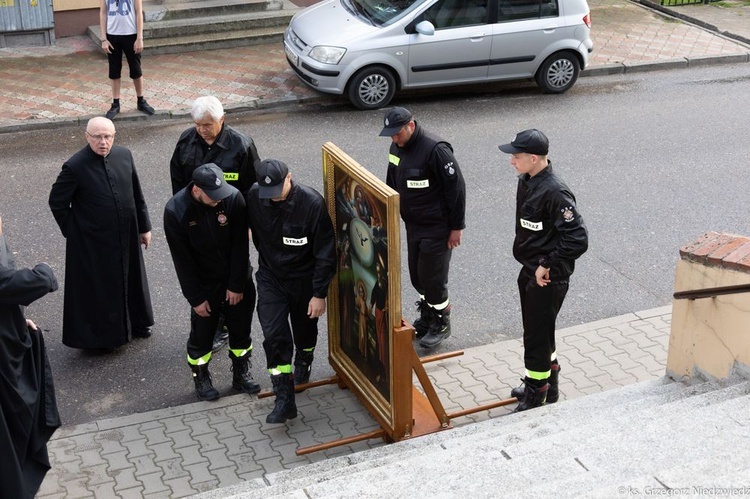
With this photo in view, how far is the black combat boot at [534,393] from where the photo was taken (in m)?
6.65

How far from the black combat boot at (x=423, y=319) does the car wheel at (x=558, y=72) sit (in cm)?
671

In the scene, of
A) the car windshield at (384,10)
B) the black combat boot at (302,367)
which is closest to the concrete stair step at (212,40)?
the car windshield at (384,10)

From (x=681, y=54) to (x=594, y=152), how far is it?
474cm

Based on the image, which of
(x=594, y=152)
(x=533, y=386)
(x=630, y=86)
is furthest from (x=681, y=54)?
(x=533, y=386)

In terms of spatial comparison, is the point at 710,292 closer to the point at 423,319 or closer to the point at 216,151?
the point at 423,319

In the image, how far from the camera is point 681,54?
1535 cm

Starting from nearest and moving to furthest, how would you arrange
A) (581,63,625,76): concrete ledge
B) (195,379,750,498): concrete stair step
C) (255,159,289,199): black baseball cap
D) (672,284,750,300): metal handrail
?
(195,379,750,498): concrete stair step
(672,284,750,300): metal handrail
(255,159,289,199): black baseball cap
(581,63,625,76): concrete ledge

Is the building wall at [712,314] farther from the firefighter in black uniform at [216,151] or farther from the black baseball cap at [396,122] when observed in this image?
the firefighter in black uniform at [216,151]

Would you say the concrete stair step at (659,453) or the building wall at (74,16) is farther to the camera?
the building wall at (74,16)

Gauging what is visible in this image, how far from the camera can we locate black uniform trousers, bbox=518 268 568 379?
6.46 metres

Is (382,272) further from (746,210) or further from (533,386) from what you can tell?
(746,210)

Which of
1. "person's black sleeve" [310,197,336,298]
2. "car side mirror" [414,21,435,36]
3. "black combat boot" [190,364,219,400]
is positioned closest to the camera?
"person's black sleeve" [310,197,336,298]

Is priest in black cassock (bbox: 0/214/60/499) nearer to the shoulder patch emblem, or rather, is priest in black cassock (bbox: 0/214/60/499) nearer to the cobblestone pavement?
the cobblestone pavement

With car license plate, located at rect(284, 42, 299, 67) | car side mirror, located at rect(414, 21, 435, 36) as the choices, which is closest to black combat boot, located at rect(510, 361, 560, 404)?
car side mirror, located at rect(414, 21, 435, 36)
